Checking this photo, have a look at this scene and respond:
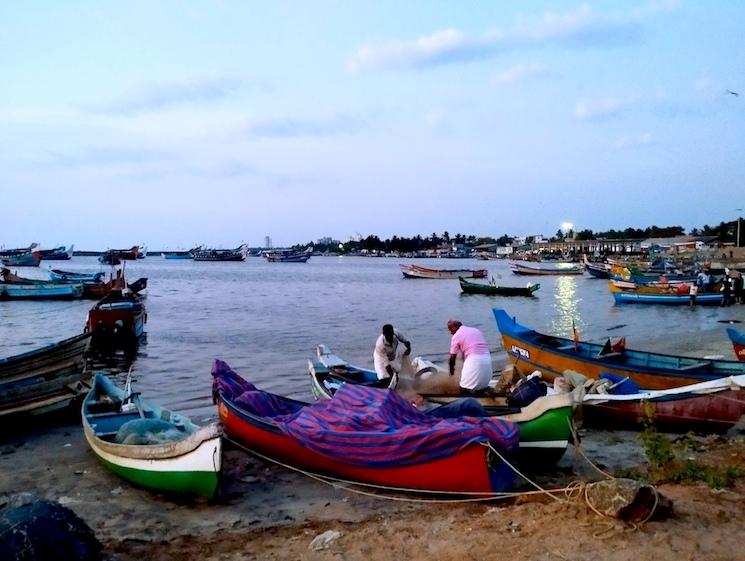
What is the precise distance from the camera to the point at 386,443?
304 inches

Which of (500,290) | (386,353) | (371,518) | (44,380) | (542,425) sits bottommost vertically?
(500,290)

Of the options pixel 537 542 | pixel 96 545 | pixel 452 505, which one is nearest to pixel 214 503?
pixel 96 545

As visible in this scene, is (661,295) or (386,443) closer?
(386,443)

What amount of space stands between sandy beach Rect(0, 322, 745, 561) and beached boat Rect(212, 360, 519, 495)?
0.25 m

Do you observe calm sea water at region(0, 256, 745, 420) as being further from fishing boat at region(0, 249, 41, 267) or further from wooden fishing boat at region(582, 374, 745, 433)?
fishing boat at region(0, 249, 41, 267)

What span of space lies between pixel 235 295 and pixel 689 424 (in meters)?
46.9

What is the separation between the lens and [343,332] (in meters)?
29.4

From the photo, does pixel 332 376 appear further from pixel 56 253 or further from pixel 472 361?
pixel 56 253

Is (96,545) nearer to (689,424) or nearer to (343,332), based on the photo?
(689,424)

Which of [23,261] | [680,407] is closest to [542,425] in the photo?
[680,407]

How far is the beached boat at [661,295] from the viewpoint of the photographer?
37.1 m

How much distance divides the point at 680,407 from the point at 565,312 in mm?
28981

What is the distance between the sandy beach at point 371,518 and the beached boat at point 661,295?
30300mm

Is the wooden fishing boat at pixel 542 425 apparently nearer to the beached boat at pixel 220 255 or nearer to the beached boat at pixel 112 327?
the beached boat at pixel 112 327
